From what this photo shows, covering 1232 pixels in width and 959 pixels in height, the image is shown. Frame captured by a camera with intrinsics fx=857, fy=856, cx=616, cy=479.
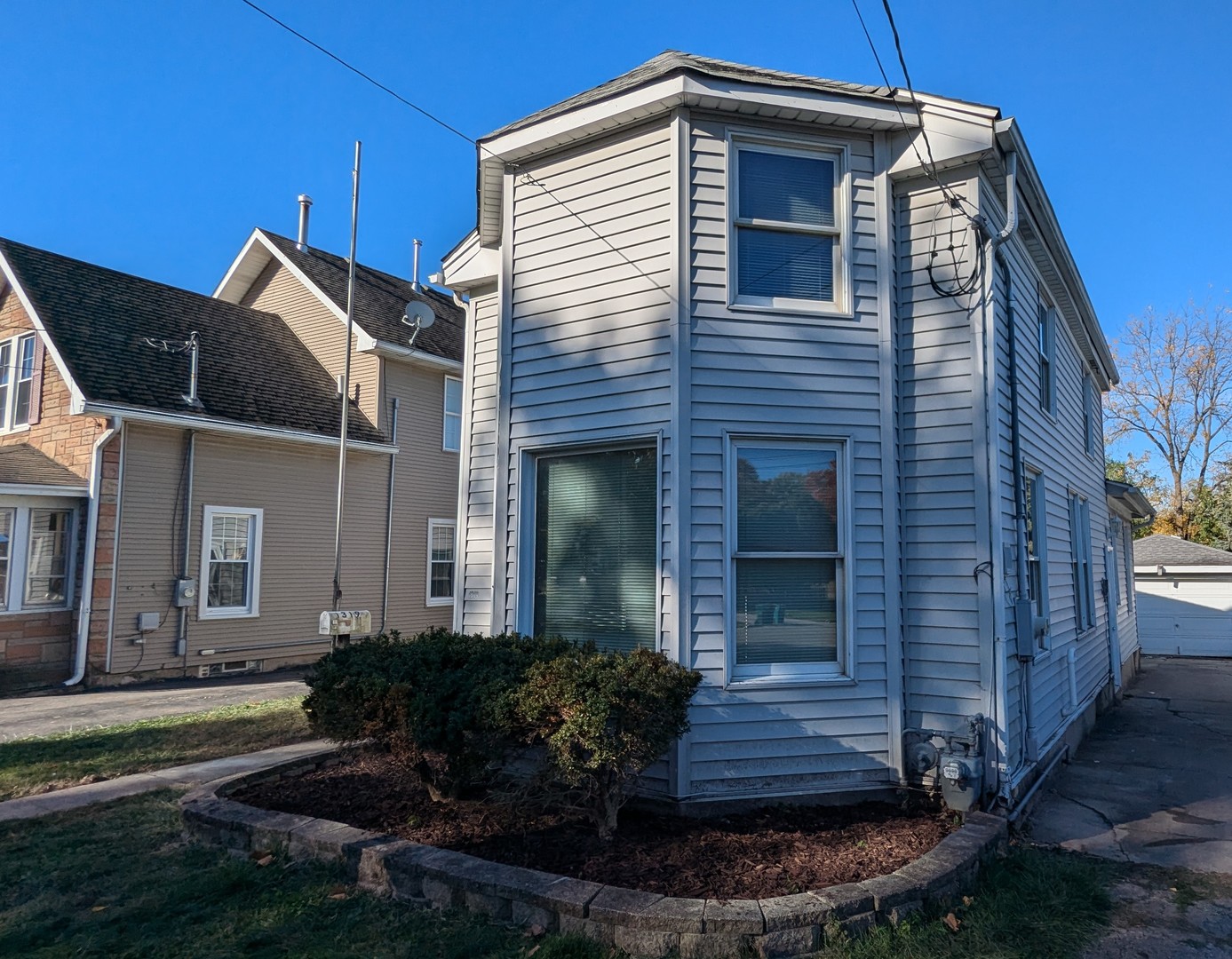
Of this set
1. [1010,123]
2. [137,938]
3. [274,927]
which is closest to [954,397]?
[1010,123]

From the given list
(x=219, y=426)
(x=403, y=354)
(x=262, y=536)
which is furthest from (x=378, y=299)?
(x=262, y=536)

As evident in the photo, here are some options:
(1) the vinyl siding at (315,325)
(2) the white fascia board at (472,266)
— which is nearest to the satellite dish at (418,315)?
(1) the vinyl siding at (315,325)

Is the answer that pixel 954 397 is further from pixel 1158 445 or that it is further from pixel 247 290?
pixel 1158 445

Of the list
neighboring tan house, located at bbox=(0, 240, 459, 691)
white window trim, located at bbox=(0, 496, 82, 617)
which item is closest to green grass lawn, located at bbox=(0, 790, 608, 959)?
white window trim, located at bbox=(0, 496, 82, 617)

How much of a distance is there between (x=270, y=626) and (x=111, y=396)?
14.7 feet

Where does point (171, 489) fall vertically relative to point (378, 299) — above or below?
below

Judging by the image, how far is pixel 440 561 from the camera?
1741 centimetres

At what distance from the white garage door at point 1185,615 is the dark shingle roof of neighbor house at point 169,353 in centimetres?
1914

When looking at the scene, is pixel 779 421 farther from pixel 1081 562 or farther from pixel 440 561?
pixel 440 561

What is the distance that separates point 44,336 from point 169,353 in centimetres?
174

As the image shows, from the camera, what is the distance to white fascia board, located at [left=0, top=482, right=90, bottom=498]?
11234 mm

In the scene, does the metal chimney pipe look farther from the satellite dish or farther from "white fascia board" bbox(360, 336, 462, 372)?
the satellite dish

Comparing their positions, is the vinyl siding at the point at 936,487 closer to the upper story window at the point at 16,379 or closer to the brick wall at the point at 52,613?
the brick wall at the point at 52,613

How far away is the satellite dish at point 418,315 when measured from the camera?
1512cm
